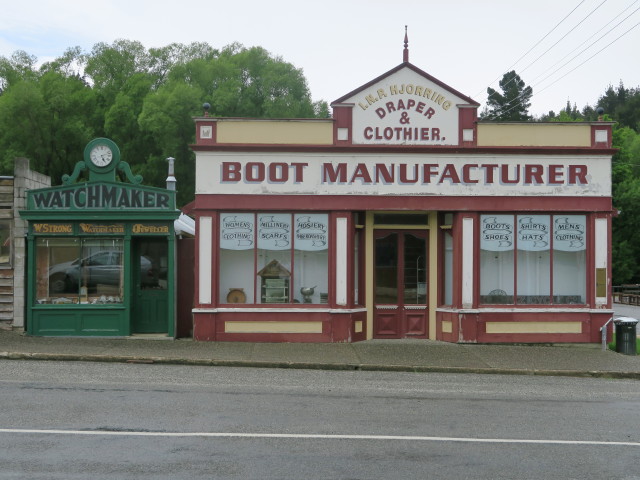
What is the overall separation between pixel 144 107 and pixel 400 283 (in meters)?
32.3

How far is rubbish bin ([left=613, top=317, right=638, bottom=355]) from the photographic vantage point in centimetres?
1662

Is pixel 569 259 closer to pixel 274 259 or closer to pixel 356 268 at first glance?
pixel 356 268

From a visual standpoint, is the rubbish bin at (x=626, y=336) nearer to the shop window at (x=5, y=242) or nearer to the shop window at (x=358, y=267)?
the shop window at (x=358, y=267)

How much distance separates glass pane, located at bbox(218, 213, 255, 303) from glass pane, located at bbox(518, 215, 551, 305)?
582 cm

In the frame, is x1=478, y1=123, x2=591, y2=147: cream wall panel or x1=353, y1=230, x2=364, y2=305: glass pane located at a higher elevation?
x1=478, y1=123, x2=591, y2=147: cream wall panel

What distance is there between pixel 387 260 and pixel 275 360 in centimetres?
439

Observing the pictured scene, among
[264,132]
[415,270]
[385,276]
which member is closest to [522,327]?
[415,270]

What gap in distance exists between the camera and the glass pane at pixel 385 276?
17.7 metres

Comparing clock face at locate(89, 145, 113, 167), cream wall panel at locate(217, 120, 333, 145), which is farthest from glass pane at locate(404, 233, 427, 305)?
clock face at locate(89, 145, 113, 167)

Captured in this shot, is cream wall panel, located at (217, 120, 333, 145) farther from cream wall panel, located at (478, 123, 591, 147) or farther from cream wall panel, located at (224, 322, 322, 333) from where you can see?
cream wall panel, located at (224, 322, 322, 333)

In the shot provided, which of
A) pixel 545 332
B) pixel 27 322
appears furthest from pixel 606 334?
pixel 27 322

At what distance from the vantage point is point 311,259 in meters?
17.3

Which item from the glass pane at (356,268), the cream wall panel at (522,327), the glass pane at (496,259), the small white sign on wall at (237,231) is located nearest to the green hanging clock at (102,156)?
the small white sign on wall at (237,231)

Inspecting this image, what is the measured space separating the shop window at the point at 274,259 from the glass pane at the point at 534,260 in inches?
167
